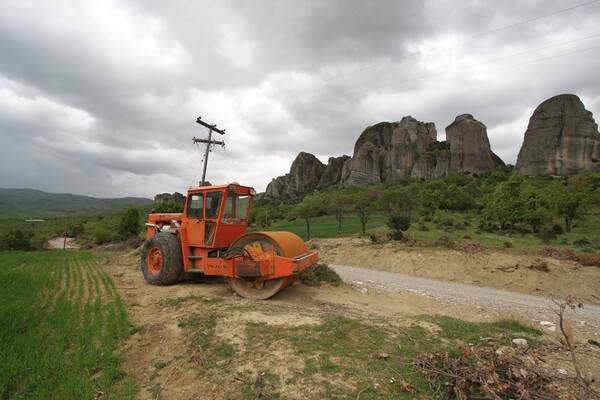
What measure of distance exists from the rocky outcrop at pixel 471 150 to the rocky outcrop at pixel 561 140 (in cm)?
1098

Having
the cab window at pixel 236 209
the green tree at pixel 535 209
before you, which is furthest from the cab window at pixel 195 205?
the green tree at pixel 535 209

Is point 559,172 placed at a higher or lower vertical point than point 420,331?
higher

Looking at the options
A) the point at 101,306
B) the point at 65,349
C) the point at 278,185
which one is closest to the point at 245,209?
the point at 101,306

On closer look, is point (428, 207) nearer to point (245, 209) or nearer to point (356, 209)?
point (356, 209)

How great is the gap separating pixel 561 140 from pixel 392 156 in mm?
46549

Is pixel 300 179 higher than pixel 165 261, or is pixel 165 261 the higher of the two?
pixel 300 179

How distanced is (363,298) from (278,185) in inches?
5347

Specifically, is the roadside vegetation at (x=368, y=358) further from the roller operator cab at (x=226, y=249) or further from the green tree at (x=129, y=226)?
the green tree at (x=129, y=226)

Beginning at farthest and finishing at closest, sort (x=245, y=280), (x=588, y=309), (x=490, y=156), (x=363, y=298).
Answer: (x=490, y=156)
(x=588, y=309)
(x=363, y=298)
(x=245, y=280)

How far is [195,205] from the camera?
8.53 metres

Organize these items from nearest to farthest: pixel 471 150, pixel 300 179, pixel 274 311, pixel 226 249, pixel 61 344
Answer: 1. pixel 61 344
2. pixel 274 311
3. pixel 226 249
4. pixel 471 150
5. pixel 300 179

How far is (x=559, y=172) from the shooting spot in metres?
73.4

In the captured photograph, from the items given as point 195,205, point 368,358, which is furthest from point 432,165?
point 368,358

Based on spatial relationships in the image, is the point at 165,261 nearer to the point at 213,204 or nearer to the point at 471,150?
the point at 213,204
